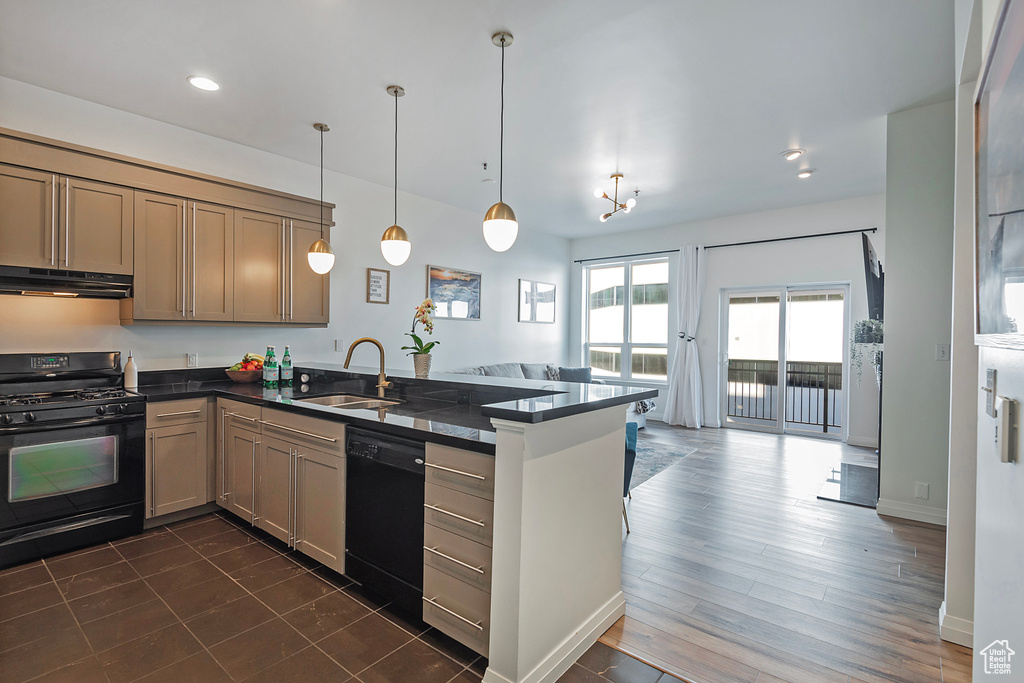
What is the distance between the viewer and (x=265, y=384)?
3.64m

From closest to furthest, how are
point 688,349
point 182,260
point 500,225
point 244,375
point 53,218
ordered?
point 500,225
point 53,218
point 182,260
point 244,375
point 688,349

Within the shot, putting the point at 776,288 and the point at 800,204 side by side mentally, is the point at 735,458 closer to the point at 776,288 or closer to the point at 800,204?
the point at 776,288

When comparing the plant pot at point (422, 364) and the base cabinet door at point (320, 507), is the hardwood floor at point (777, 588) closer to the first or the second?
the base cabinet door at point (320, 507)

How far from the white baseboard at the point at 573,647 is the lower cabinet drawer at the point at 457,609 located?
0.12m

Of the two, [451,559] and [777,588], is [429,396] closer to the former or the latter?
[451,559]

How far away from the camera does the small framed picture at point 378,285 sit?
16.2 feet

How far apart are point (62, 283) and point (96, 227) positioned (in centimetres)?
40

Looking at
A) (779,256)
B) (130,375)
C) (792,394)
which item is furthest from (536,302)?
(130,375)

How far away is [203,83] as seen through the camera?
299 cm

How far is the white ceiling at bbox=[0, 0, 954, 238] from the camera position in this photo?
236 centimetres

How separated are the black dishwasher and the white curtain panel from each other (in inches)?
210

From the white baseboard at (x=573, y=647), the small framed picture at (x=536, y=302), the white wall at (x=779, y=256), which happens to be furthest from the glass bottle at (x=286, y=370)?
the white wall at (x=779, y=256)

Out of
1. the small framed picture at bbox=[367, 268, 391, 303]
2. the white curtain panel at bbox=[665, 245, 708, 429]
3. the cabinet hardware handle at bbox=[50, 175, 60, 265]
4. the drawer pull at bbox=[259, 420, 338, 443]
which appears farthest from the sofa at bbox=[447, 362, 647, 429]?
the cabinet hardware handle at bbox=[50, 175, 60, 265]

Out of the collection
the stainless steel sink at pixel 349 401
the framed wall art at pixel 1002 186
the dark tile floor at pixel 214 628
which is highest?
the framed wall art at pixel 1002 186
